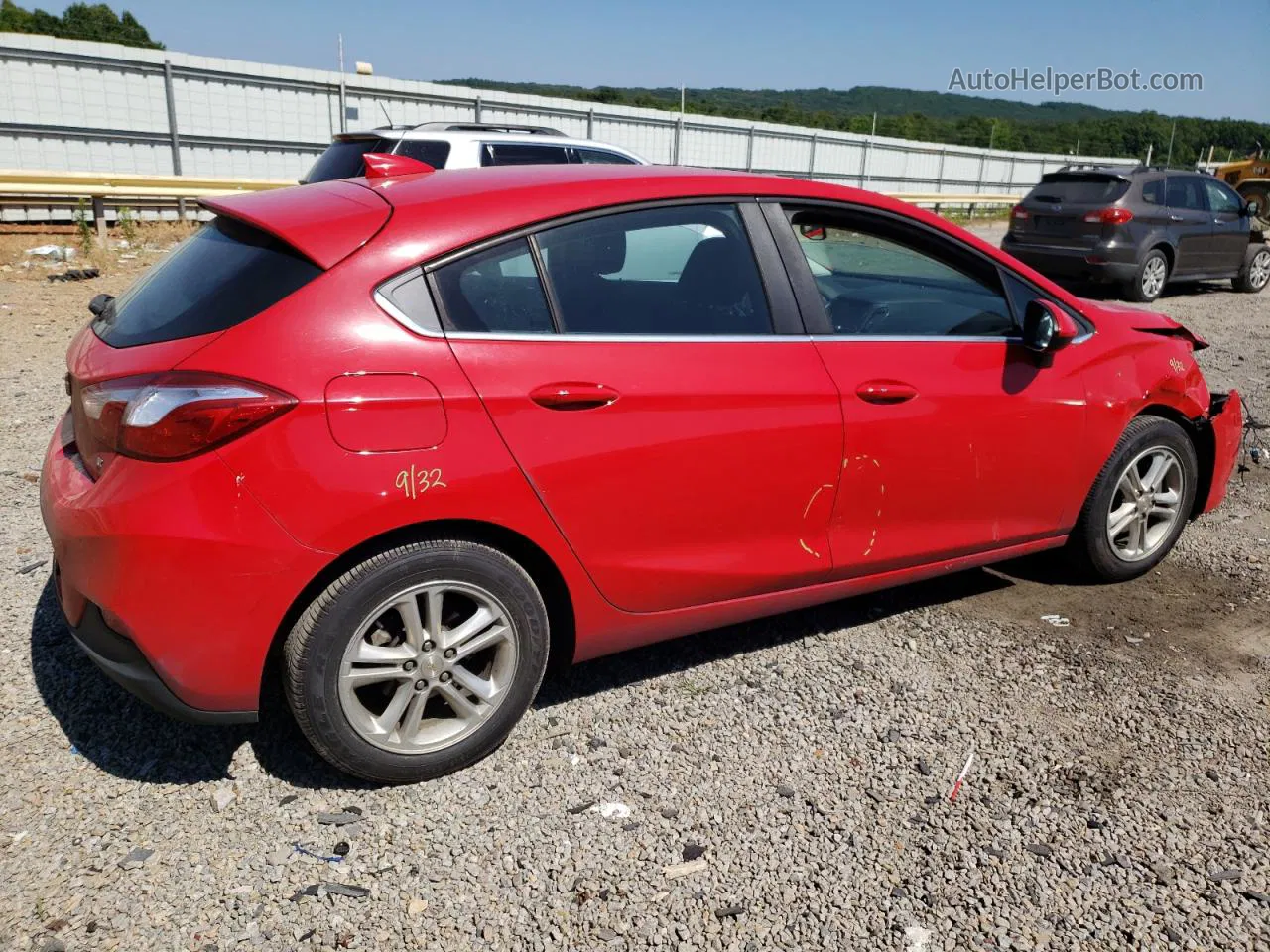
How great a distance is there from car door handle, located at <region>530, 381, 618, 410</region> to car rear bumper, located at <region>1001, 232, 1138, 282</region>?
426 inches

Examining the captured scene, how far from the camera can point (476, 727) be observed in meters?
2.95

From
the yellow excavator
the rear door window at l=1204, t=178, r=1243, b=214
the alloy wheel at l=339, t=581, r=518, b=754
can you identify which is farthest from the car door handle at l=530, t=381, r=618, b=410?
the yellow excavator

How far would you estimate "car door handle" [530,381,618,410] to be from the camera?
9.16ft

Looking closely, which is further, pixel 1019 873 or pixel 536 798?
pixel 536 798

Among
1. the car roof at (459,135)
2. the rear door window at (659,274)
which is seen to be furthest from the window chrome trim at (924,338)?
the car roof at (459,135)

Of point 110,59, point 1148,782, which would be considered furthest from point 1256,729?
point 110,59

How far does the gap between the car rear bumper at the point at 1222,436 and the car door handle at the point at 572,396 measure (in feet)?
10.1

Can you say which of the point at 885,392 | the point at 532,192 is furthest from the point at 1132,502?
the point at 532,192

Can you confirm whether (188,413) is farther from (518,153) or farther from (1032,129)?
(1032,129)

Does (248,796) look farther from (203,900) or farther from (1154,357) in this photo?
(1154,357)

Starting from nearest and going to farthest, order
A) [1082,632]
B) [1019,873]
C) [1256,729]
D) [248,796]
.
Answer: [1019,873] → [248,796] → [1256,729] → [1082,632]

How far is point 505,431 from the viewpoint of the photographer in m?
2.74

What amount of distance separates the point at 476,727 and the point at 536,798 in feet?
0.88

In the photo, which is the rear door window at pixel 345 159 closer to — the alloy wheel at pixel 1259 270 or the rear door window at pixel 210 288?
the rear door window at pixel 210 288
